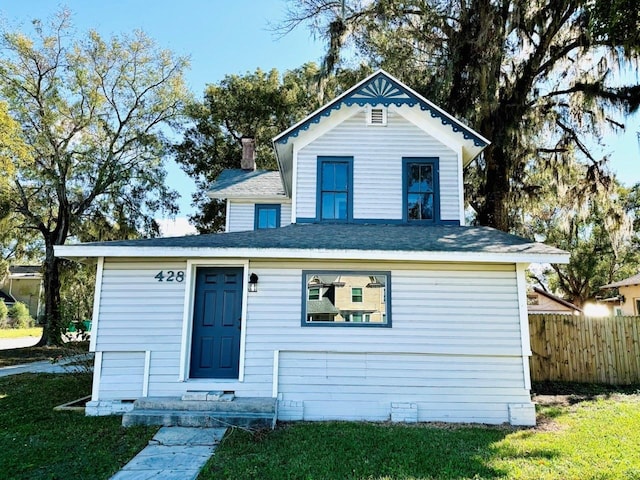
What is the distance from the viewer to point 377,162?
877cm

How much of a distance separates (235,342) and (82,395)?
3757 millimetres

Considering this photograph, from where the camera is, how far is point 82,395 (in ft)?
27.0

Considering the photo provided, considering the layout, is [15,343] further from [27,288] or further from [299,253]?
[27,288]

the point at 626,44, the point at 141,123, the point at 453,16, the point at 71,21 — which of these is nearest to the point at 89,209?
the point at 141,123

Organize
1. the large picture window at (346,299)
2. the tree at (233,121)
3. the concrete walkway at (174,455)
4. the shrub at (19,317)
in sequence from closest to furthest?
the concrete walkway at (174,455), the large picture window at (346,299), the tree at (233,121), the shrub at (19,317)

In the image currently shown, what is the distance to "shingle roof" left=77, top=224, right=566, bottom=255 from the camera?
22.0ft

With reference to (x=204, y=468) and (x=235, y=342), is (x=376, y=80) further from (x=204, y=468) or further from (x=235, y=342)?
(x=204, y=468)

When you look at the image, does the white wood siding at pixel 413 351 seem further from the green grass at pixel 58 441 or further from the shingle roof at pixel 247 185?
the shingle roof at pixel 247 185

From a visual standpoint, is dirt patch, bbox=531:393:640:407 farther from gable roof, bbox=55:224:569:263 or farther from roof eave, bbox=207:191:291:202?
roof eave, bbox=207:191:291:202

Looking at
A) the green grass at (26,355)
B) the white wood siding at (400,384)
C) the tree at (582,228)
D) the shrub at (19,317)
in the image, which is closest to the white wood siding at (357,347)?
the white wood siding at (400,384)

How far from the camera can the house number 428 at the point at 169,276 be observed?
692cm

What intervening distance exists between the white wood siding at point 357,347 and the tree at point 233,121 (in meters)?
16.5

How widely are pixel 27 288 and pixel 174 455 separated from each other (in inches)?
1569

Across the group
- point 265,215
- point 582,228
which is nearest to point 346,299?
point 265,215
